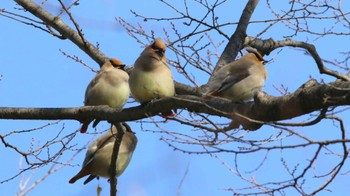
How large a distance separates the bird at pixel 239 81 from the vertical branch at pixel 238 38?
0.71m

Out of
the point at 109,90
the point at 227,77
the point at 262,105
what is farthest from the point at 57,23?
the point at 262,105

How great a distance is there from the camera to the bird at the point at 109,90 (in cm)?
689

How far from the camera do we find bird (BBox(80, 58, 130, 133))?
271 inches

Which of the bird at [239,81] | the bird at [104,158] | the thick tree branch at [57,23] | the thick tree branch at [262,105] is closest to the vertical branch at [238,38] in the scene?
the bird at [239,81]

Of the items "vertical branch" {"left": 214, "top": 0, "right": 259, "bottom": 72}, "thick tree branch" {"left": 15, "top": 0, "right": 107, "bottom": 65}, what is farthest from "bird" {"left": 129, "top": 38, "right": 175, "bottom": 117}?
"thick tree branch" {"left": 15, "top": 0, "right": 107, "bottom": 65}

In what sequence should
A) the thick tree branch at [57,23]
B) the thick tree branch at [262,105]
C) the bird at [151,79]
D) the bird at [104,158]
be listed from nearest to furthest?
the thick tree branch at [262,105], the bird at [151,79], the thick tree branch at [57,23], the bird at [104,158]

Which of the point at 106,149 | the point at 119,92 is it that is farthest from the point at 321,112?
the point at 106,149

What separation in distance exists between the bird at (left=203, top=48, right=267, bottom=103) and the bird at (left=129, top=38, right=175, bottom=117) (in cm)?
31

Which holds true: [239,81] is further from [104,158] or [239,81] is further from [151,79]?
[104,158]

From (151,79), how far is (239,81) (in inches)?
27.6

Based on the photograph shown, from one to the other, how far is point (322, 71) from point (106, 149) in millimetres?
3039

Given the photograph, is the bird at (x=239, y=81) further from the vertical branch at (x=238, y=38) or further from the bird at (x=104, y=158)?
the bird at (x=104, y=158)

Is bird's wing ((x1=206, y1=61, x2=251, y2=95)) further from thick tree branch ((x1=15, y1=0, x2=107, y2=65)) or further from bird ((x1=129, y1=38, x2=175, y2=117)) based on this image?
thick tree branch ((x1=15, y1=0, x2=107, y2=65))

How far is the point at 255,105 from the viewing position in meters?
4.49
